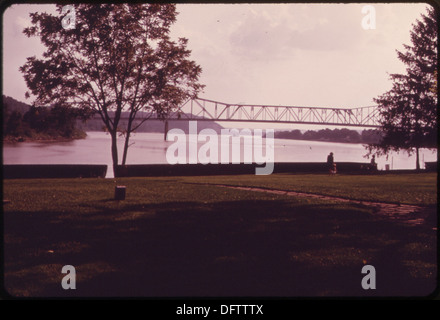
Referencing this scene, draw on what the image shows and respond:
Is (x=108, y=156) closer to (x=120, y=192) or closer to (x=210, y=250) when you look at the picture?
(x=120, y=192)

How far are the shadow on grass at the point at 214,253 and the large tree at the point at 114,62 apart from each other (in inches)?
555

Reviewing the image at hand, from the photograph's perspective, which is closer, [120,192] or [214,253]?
[214,253]

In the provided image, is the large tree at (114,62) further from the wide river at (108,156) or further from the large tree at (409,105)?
the large tree at (409,105)

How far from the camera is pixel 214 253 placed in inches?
234

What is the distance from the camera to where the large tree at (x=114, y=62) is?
809 inches

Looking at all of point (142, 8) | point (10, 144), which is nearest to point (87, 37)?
point (142, 8)

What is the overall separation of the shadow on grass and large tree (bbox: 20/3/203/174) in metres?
14.1

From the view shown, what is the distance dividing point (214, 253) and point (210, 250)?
143mm

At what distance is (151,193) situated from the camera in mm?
12609

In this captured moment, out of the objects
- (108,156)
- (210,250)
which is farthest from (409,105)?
(108,156)

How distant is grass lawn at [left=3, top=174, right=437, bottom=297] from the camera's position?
473cm

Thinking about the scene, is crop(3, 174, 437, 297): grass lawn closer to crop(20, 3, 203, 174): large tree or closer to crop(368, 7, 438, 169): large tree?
crop(20, 3, 203, 174): large tree
